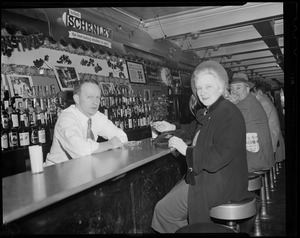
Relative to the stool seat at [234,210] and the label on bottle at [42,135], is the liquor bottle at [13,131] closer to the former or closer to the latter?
the label on bottle at [42,135]

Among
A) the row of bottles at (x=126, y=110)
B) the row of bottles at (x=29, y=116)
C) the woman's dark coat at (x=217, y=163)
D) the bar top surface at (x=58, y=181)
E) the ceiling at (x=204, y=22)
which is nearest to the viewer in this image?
the bar top surface at (x=58, y=181)

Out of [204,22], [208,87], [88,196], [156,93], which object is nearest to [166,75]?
[156,93]

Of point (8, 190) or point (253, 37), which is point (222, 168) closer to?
point (8, 190)

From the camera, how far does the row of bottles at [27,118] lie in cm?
242

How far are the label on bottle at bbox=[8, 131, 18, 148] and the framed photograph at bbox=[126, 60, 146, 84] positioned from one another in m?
2.37

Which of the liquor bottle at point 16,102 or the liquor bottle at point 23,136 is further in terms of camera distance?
the liquor bottle at point 16,102

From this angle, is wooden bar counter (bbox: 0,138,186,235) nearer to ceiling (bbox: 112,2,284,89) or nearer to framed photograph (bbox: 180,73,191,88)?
ceiling (bbox: 112,2,284,89)

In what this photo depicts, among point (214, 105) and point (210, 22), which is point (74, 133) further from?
point (210, 22)

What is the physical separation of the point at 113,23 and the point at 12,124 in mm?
1795

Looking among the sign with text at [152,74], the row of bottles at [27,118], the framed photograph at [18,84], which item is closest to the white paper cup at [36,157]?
the row of bottles at [27,118]

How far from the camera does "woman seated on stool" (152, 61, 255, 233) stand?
1.42 m

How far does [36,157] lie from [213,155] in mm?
911

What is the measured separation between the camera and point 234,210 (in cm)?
146

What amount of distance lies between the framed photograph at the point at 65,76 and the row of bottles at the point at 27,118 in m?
0.22
